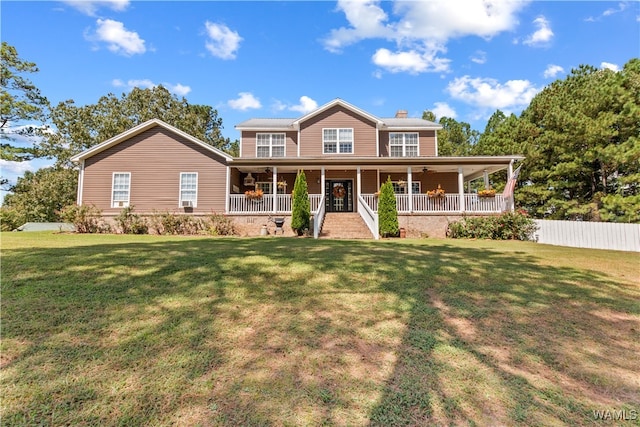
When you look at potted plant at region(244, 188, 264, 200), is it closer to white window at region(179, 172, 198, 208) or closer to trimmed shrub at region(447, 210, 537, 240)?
white window at region(179, 172, 198, 208)

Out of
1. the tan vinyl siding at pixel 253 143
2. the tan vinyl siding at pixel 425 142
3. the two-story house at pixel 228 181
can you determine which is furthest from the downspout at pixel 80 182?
the tan vinyl siding at pixel 425 142

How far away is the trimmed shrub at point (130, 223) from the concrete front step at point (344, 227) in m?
8.67

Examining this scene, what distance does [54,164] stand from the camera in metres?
29.5

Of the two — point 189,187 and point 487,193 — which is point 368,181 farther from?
point 189,187

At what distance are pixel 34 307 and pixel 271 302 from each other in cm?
269

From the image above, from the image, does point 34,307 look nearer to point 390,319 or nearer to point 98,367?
point 98,367

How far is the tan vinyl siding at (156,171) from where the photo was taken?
15.4 meters

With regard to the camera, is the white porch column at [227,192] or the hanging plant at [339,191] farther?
the hanging plant at [339,191]

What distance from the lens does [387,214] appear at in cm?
1345

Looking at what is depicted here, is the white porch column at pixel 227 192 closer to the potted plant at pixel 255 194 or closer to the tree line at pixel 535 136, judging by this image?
the potted plant at pixel 255 194

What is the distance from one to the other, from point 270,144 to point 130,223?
8.91 metres

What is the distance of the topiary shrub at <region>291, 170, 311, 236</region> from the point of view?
1384 centimetres

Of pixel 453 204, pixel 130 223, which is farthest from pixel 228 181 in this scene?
pixel 453 204

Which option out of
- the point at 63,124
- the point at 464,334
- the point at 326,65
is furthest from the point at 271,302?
the point at 63,124
